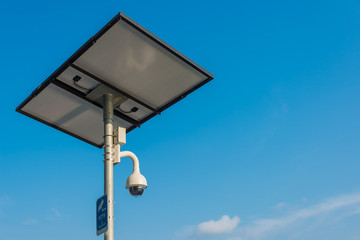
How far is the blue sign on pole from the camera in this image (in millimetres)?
6383

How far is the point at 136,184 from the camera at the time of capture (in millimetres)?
7129

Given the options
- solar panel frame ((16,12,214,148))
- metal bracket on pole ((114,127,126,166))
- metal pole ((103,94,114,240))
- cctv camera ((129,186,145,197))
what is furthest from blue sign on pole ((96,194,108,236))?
solar panel frame ((16,12,214,148))

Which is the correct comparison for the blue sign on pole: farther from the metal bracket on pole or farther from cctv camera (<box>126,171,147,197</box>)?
the metal bracket on pole

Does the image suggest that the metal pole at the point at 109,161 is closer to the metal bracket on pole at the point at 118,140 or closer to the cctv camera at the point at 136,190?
the metal bracket on pole at the point at 118,140

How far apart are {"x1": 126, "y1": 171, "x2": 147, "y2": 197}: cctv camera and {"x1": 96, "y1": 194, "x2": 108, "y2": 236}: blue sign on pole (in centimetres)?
69

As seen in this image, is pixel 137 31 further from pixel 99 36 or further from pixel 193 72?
pixel 193 72

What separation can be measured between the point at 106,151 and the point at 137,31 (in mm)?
2155

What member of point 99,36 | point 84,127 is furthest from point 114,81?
point 84,127

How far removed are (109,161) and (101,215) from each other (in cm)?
94

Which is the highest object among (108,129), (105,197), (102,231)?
(108,129)

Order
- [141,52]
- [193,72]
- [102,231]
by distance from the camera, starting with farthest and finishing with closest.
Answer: [193,72] → [141,52] → [102,231]

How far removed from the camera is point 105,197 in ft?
21.5

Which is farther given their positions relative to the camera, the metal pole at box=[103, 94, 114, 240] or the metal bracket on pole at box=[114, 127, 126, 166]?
the metal bracket on pole at box=[114, 127, 126, 166]

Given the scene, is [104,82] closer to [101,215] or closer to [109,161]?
[109,161]
